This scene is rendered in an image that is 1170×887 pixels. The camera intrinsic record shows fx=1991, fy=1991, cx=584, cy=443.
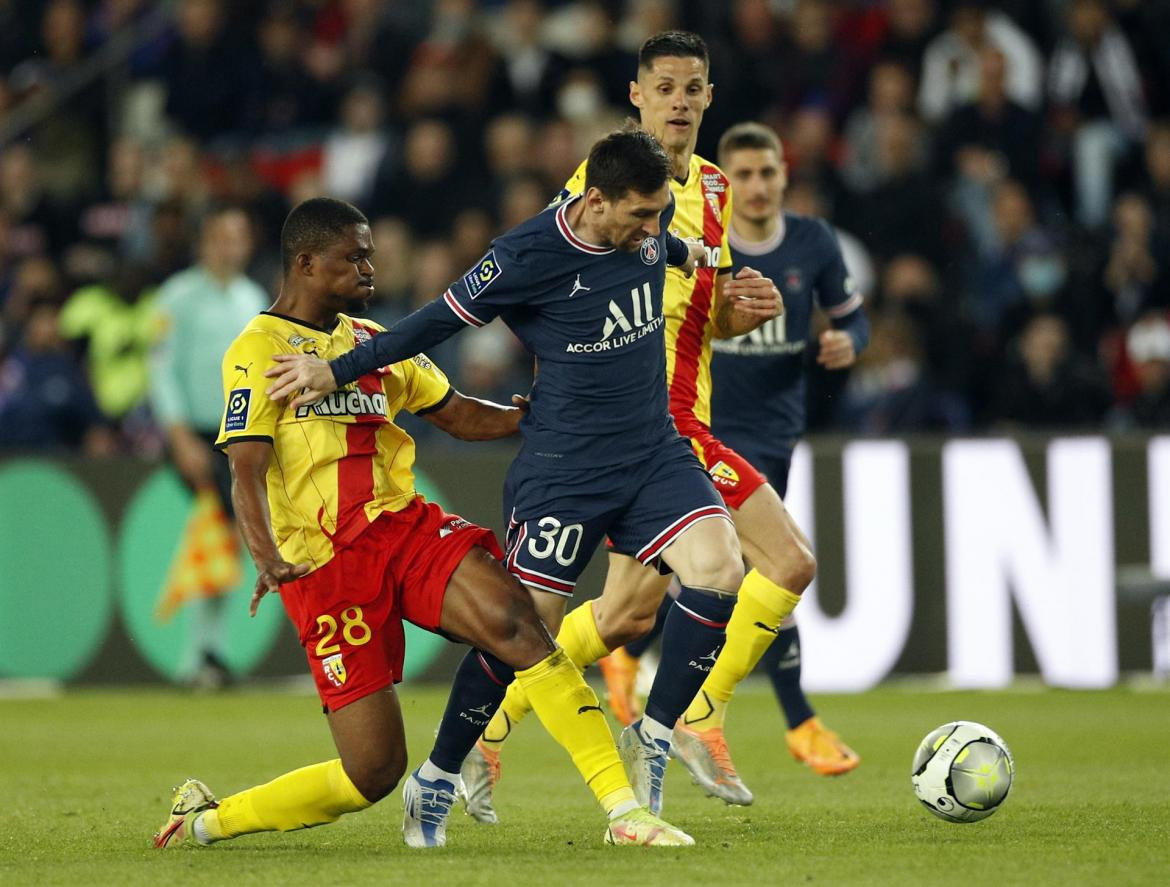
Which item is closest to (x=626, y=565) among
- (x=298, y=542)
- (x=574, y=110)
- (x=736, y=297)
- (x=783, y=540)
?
(x=783, y=540)

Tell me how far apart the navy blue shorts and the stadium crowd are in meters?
5.93

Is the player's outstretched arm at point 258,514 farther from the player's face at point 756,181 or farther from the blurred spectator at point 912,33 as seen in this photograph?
the blurred spectator at point 912,33

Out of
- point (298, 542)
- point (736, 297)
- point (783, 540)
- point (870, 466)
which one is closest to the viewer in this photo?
point (298, 542)

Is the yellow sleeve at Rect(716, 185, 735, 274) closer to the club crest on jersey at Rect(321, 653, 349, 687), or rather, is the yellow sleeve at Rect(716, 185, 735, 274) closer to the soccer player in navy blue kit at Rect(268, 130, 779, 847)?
the soccer player in navy blue kit at Rect(268, 130, 779, 847)

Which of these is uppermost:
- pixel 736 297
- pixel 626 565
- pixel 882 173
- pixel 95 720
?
pixel 882 173

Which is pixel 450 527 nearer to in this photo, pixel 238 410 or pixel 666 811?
pixel 238 410

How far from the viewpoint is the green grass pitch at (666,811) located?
17.4ft

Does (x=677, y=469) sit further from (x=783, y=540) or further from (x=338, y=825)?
(x=338, y=825)

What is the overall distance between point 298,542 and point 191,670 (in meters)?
6.29

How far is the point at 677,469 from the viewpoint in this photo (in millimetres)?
6223

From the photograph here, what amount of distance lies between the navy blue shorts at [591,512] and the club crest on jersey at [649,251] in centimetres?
62

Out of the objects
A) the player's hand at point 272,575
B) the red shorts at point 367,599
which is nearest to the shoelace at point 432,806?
the red shorts at point 367,599

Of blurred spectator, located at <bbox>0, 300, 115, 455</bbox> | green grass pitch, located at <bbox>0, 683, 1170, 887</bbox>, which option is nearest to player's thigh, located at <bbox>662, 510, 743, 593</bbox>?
green grass pitch, located at <bbox>0, 683, 1170, 887</bbox>

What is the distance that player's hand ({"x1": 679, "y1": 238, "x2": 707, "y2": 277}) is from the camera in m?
6.57
